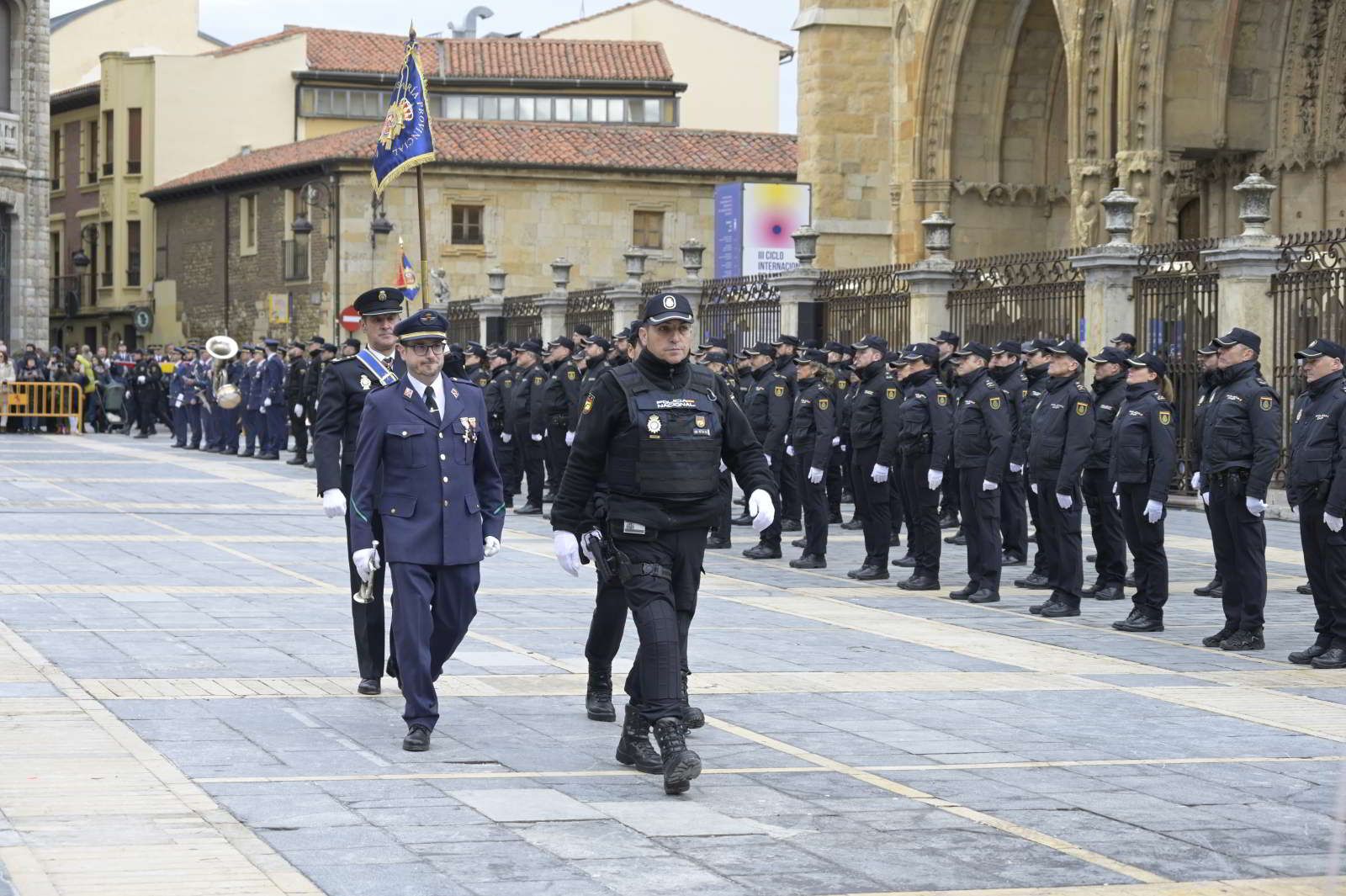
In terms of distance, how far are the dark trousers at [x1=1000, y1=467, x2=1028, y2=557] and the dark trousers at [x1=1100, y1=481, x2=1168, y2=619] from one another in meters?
3.01

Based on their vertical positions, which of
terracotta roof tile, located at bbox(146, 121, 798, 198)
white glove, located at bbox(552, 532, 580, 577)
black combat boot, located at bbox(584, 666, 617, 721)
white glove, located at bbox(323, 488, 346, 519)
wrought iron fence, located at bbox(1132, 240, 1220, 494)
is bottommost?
black combat boot, located at bbox(584, 666, 617, 721)

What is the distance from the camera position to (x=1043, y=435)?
48.9 feet

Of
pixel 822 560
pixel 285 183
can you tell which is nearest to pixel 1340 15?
pixel 822 560

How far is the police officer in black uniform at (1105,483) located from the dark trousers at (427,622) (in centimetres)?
638

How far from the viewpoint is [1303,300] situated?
20734 millimetres

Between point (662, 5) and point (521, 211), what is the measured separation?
19.0 meters

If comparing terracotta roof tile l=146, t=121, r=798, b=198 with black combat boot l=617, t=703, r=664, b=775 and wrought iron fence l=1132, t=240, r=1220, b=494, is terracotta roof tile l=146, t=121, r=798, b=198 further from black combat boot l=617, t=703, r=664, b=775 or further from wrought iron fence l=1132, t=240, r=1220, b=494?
black combat boot l=617, t=703, r=664, b=775

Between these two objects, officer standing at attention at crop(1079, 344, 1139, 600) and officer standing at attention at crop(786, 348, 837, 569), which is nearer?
officer standing at attention at crop(1079, 344, 1139, 600)

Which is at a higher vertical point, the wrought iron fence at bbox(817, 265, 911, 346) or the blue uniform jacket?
the wrought iron fence at bbox(817, 265, 911, 346)

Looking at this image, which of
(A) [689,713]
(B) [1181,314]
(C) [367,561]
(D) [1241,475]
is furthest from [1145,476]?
(B) [1181,314]

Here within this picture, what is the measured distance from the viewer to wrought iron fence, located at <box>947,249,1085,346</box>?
23.4m

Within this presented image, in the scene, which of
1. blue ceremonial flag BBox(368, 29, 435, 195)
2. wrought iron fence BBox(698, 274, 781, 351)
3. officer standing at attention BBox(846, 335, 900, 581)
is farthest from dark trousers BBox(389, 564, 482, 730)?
blue ceremonial flag BBox(368, 29, 435, 195)

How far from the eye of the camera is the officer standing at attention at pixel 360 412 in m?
10.1

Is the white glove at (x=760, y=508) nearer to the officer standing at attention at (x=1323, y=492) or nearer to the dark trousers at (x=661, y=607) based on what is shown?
the dark trousers at (x=661, y=607)
